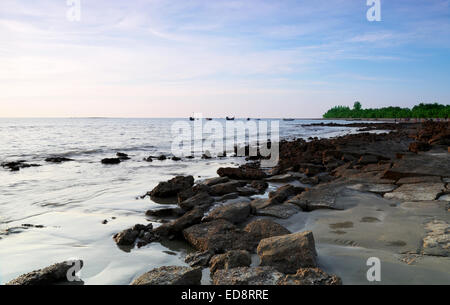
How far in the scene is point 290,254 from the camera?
136 inches

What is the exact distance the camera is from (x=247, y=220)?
219 inches

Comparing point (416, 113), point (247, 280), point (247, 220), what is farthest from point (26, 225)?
point (416, 113)

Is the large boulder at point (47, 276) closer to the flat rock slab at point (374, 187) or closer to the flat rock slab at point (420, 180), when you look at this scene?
the flat rock slab at point (374, 187)

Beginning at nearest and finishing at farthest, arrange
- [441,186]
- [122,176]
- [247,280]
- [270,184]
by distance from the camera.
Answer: [247,280], [441,186], [270,184], [122,176]

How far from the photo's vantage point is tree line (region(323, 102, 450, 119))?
293 ft

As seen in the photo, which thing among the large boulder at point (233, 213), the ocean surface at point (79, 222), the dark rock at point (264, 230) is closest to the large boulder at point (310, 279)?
the dark rock at point (264, 230)

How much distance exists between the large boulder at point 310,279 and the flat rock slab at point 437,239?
5.44 ft

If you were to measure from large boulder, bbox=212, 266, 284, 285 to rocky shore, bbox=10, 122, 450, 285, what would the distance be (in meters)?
0.01

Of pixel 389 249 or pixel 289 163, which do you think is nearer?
pixel 389 249

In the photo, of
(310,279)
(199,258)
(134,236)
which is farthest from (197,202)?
(310,279)

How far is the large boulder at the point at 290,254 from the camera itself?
132 inches

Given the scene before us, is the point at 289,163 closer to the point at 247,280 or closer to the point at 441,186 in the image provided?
the point at 441,186

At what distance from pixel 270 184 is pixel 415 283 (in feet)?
21.4

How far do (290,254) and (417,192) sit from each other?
480cm
